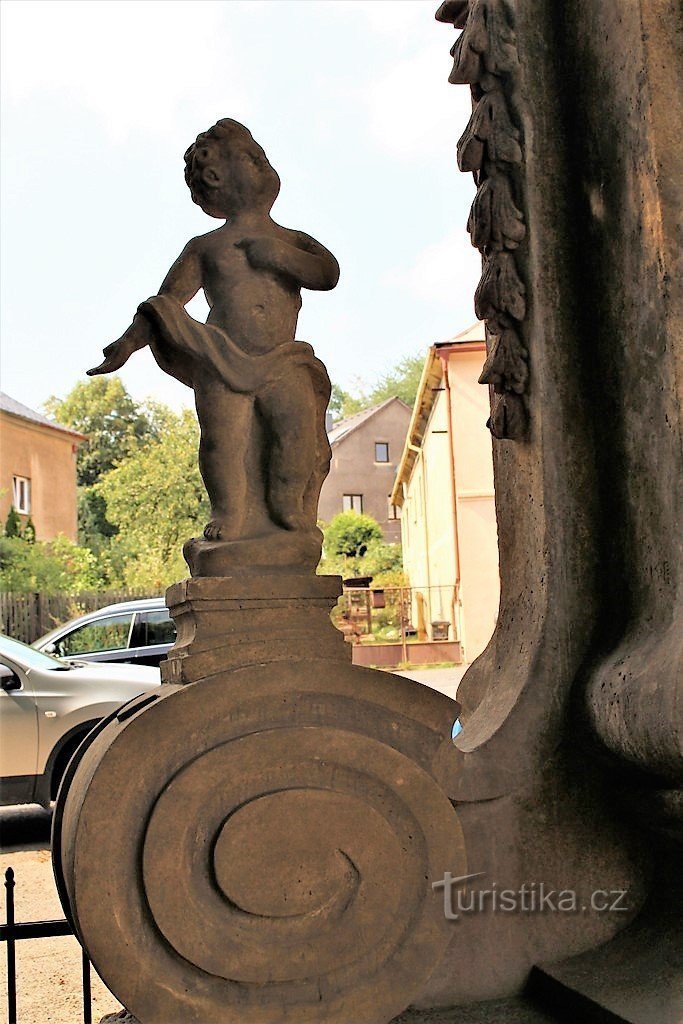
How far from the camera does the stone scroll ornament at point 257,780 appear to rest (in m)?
2.24

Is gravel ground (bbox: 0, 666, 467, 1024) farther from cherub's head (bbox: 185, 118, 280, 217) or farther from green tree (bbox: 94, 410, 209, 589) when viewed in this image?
green tree (bbox: 94, 410, 209, 589)

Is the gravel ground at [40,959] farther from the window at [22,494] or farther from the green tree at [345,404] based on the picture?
the green tree at [345,404]

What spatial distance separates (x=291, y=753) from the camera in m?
2.36

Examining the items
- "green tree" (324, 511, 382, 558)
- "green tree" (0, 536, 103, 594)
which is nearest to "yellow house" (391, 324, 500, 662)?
"green tree" (0, 536, 103, 594)

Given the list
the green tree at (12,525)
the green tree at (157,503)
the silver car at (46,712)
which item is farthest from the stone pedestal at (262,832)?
the green tree at (157,503)

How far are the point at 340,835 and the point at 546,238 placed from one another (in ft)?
5.69

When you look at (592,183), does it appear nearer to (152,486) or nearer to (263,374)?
(263,374)

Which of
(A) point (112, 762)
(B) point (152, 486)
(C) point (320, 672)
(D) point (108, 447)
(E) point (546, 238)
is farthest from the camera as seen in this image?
(D) point (108, 447)

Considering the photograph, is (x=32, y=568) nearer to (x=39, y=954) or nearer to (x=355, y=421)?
(x=39, y=954)

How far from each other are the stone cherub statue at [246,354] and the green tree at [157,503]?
3383 centimetres

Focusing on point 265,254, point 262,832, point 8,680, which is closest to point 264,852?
point 262,832

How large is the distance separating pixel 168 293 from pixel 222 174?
1.19 ft

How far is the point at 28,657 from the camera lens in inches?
310

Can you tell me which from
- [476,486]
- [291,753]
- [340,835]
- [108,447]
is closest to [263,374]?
[291,753]
